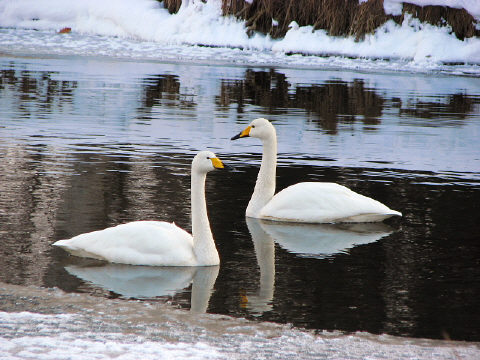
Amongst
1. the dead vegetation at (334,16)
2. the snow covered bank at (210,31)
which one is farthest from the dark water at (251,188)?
the dead vegetation at (334,16)

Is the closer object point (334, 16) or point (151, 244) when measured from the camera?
point (151, 244)

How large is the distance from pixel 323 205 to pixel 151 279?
107 inches

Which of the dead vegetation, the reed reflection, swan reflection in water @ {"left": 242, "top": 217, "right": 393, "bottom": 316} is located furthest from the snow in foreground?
the dead vegetation

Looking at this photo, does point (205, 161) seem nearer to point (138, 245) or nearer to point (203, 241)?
point (203, 241)

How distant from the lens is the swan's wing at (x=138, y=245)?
663cm

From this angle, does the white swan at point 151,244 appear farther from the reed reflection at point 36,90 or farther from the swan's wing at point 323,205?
the reed reflection at point 36,90

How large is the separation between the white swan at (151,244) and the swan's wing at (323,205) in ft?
6.65

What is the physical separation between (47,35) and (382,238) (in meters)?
32.5

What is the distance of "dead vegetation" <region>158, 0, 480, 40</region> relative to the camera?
106 ft

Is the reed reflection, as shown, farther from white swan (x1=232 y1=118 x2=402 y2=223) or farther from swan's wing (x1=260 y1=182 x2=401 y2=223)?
swan's wing (x1=260 y1=182 x2=401 y2=223)

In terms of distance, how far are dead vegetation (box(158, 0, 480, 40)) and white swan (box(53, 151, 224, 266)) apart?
27.2m

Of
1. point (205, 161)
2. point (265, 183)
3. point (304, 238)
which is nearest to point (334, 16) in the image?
point (265, 183)

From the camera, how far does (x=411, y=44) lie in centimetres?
3198

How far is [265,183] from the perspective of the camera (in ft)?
29.5
